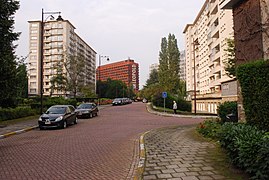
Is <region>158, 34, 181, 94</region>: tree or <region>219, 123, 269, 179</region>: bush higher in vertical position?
<region>158, 34, 181, 94</region>: tree

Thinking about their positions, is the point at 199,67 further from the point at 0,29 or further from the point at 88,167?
the point at 88,167

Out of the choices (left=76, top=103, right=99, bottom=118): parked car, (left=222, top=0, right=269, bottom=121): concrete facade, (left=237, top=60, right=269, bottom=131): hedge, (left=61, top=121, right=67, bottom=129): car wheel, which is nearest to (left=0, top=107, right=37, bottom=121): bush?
(left=76, top=103, right=99, bottom=118): parked car

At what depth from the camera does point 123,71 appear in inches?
6398

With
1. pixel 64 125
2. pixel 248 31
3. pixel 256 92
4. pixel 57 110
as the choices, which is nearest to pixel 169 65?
pixel 57 110

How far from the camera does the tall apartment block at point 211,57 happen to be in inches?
1441

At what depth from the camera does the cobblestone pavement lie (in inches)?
211

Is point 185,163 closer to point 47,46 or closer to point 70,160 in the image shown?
point 70,160

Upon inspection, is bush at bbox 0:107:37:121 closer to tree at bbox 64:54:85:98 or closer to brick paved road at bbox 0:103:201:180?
brick paved road at bbox 0:103:201:180

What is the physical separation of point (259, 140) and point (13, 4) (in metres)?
20.7

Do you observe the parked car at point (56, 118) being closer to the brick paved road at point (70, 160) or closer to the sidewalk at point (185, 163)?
the brick paved road at point (70, 160)

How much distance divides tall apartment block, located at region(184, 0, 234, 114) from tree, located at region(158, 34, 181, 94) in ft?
20.6

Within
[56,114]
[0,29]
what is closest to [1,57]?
[0,29]

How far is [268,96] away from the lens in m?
6.77

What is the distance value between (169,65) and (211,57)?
42.9 feet
